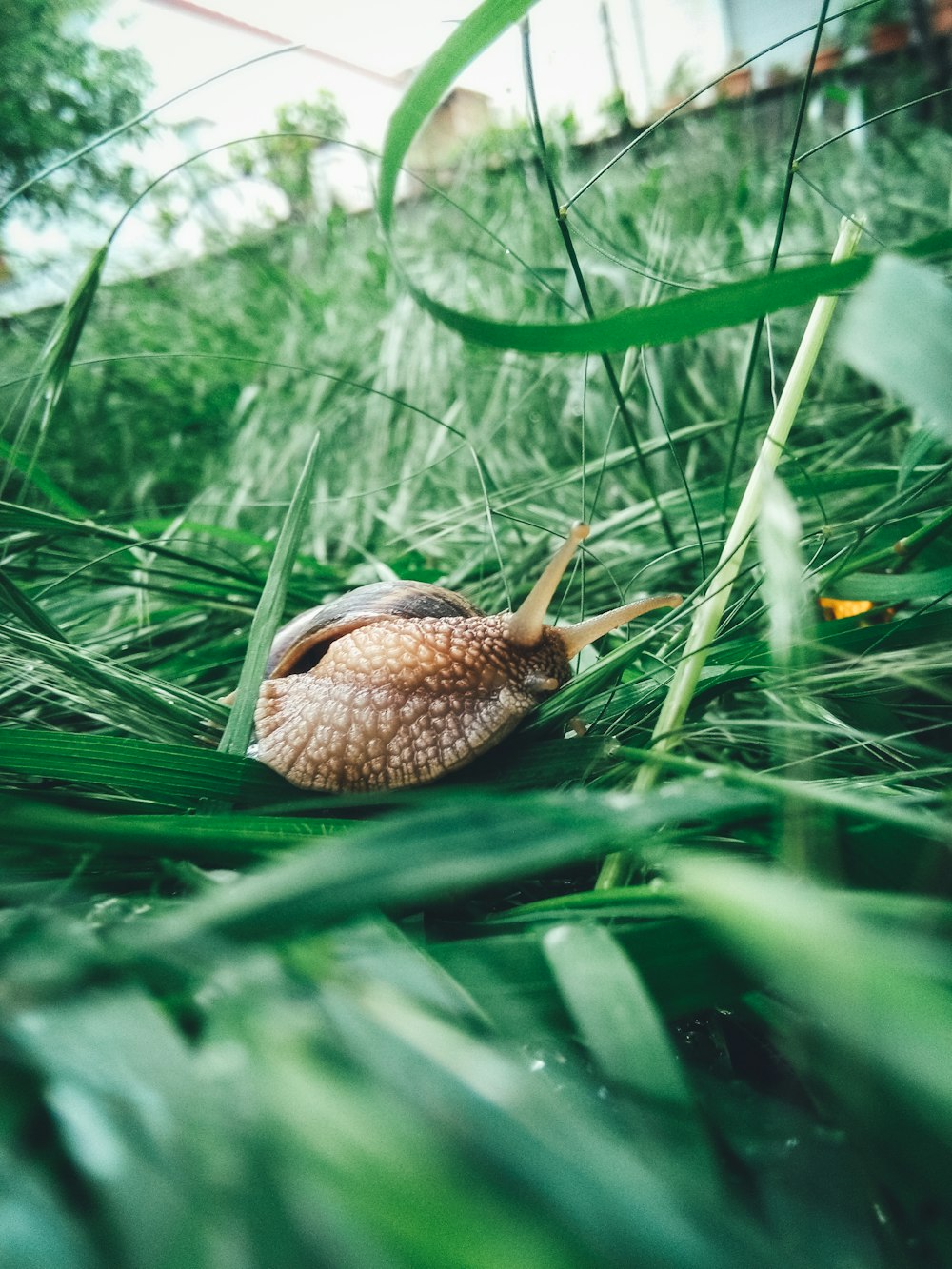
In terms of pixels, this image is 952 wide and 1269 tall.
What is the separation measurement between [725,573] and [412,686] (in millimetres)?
262

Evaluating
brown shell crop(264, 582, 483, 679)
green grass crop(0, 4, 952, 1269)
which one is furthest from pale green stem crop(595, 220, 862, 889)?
brown shell crop(264, 582, 483, 679)

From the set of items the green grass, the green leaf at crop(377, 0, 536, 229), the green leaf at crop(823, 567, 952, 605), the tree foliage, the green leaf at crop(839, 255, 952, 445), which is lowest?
the green grass

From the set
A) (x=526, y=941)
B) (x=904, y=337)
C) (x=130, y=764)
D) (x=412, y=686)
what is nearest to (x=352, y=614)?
(x=412, y=686)

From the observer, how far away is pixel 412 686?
640 millimetres

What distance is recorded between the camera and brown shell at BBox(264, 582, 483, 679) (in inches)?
28.2

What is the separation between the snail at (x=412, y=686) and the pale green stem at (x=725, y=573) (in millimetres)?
97

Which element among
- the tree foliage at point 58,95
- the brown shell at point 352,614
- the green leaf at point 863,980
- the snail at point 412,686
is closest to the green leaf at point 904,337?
the green leaf at point 863,980

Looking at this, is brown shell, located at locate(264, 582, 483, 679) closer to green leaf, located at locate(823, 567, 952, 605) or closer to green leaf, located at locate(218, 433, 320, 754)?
green leaf, located at locate(218, 433, 320, 754)

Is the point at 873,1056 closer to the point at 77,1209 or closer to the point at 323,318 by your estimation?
the point at 77,1209

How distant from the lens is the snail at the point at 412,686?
604 millimetres

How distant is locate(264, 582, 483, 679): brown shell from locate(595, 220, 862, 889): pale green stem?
262 mm

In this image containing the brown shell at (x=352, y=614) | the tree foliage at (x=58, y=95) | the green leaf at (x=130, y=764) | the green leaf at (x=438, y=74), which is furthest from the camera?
the tree foliage at (x=58, y=95)

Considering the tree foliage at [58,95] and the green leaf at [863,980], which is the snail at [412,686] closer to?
the green leaf at [863,980]

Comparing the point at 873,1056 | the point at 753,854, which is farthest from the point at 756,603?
the point at 873,1056
